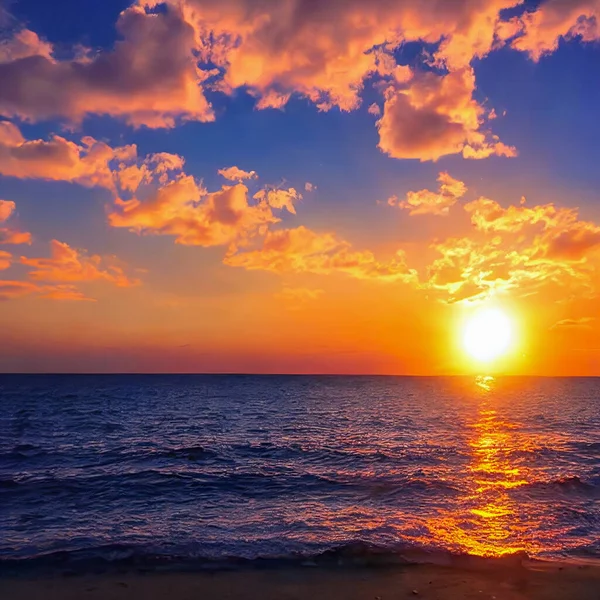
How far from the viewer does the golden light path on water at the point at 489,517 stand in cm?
1789

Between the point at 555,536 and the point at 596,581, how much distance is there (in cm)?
518

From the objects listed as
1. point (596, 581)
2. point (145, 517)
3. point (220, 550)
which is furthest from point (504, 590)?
point (145, 517)

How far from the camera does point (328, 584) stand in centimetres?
1416

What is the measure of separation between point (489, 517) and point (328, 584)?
10.2m

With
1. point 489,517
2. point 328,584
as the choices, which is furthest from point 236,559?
point 489,517

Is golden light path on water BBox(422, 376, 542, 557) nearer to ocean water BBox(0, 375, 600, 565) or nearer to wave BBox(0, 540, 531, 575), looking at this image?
ocean water BBox(0, 375, 600, 565)

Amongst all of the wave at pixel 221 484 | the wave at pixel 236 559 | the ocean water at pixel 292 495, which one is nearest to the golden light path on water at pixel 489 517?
the ocean water at pixel 292 495

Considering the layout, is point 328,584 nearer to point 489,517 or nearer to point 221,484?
point 489,517

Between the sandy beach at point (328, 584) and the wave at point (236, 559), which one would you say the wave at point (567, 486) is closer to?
the wave at point (236, 559)

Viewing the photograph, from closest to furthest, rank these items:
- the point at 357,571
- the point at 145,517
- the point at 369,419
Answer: the point at 357,571 < the point at 145,517 < the point at 369,419

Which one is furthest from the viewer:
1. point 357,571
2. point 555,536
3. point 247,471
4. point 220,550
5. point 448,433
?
point 448,433

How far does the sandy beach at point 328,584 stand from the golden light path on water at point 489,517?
7.62 feet

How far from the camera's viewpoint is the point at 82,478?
96.4 feet

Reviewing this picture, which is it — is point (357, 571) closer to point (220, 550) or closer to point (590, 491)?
point (220, 550)
